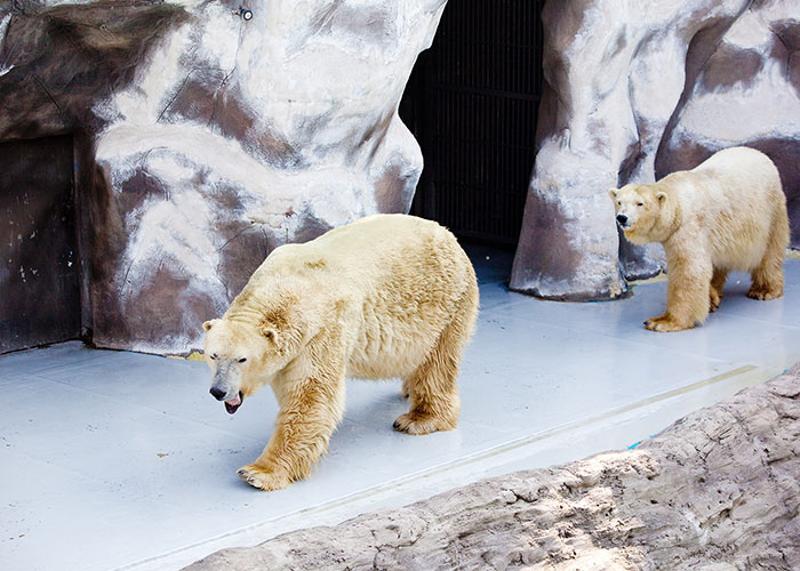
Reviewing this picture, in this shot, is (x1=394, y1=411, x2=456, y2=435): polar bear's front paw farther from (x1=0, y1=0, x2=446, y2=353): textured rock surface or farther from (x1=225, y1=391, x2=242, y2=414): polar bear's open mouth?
(x1=0, y1=0, x2=446, y2=353): textured rock surface

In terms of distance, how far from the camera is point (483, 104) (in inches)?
413

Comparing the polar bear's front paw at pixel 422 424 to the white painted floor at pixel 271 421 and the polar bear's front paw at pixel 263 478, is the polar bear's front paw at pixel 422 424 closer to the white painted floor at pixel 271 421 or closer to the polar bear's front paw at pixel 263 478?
the white painted floor at pixel 271 421

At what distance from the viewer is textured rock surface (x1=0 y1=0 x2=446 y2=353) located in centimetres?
Answer: 744

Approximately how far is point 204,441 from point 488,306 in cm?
291

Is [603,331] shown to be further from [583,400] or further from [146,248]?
[146,248]

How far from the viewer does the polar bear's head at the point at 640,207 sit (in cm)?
820

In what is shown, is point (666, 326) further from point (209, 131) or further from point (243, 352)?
point (243, 352)

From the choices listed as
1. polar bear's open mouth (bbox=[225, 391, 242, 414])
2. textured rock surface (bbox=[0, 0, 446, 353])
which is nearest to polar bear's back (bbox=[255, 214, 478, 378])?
polar bear's open mouth (bbox=[225, 391, 242, 414])

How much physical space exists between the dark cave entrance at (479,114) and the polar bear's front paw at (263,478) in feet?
16.4

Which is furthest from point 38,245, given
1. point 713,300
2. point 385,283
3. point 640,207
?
point 713,300

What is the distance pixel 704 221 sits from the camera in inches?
331

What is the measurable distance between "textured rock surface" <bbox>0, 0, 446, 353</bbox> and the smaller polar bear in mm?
1644

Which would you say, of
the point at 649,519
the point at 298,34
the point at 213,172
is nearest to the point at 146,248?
the point at 213,172

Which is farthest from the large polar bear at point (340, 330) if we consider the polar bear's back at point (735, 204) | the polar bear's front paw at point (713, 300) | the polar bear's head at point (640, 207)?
the polar bear's front paw at point (713, 300)
